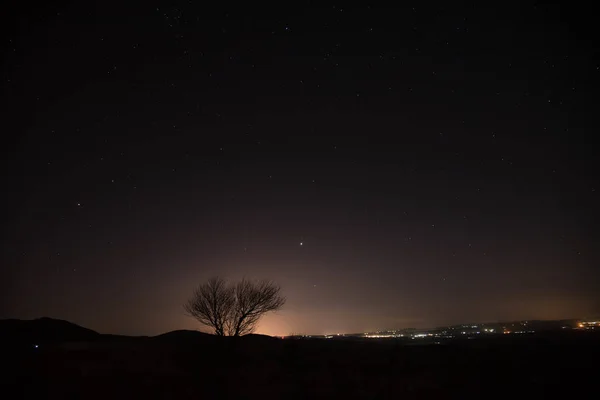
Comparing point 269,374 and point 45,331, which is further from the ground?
point 45,331

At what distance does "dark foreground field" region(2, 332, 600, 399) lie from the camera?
20.4 meters

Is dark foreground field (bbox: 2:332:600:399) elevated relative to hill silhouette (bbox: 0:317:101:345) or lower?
lower

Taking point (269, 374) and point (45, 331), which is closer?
point (269, 374)

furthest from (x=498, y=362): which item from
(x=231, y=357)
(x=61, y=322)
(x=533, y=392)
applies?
(x=61, y=322)

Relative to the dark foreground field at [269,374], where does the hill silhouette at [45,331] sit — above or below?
above

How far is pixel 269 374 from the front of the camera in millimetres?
25016

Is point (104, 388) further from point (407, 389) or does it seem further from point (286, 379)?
point (407, 389)

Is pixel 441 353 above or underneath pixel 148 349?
underneath

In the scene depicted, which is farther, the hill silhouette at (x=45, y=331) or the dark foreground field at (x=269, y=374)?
the hill silhouette at (x=45, y=331)

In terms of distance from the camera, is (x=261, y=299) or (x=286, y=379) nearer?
(x=286, y=379)

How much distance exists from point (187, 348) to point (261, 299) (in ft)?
31.3

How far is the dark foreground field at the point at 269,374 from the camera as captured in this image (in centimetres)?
2039

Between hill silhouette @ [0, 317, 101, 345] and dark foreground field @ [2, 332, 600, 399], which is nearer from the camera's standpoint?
dark foreground field @ [2, 332, 600, 399]

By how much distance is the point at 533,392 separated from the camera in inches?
885
